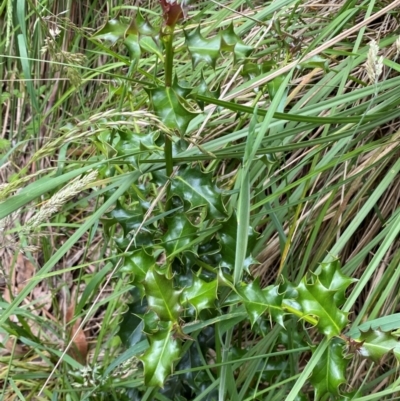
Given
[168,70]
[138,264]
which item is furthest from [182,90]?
[138,264]

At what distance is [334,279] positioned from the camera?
0.80 m

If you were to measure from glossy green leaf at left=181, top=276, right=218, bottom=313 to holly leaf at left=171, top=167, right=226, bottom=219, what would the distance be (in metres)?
0.13

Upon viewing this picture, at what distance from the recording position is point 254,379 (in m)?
1.04

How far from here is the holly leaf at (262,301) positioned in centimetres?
79

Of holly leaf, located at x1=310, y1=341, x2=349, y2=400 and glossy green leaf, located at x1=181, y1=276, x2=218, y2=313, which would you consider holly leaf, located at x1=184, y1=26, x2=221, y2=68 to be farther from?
holly leaf, located at x1=310, y1=341, x2=349, y2=400

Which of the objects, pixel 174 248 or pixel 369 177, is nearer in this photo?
pixel 174 248

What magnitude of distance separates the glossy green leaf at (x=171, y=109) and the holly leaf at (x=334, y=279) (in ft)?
0.99

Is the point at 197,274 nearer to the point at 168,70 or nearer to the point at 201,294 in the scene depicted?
the point at 201,294

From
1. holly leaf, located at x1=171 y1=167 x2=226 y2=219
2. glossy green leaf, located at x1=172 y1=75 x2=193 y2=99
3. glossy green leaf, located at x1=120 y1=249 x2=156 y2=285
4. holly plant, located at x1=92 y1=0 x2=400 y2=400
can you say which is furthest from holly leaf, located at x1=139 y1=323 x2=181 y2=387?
glossy green leaf, located at x1=172 y1=75 x2=193 y2=99

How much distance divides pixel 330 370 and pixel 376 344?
0.07 m

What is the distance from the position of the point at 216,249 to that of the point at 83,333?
25.1 inches

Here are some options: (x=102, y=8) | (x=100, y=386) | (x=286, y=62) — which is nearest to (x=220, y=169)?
(x=286, y=62)

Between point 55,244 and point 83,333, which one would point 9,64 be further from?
point 83,333

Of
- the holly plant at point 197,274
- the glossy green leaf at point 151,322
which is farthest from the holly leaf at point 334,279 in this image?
the glossy green leaf at point 151,322
